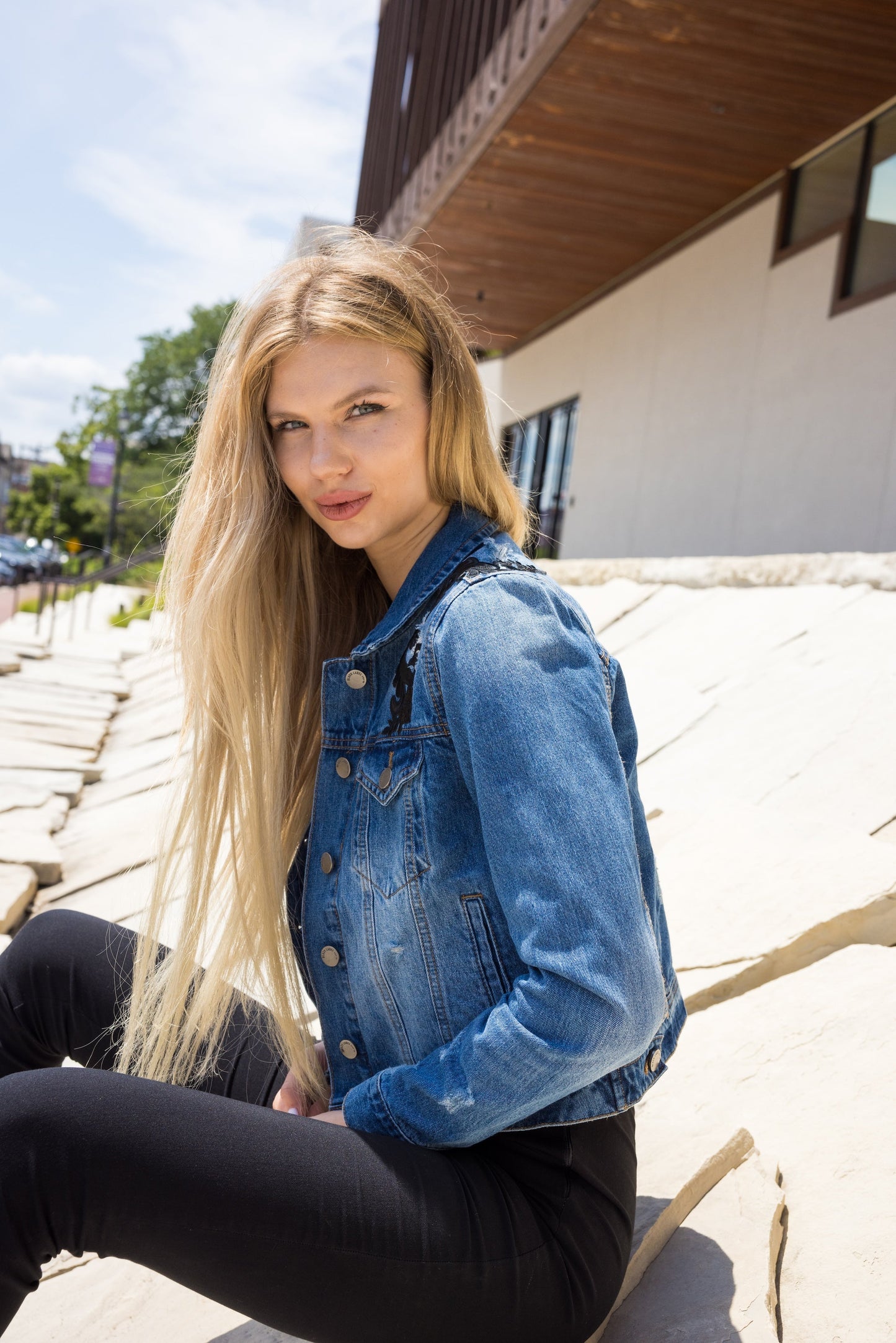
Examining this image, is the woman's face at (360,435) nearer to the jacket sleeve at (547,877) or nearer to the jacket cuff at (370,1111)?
the jacket sleeve at (547,877)

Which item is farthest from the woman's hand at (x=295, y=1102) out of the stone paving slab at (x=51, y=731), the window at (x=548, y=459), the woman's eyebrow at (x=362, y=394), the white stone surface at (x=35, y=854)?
the window at (x=548, y=459)

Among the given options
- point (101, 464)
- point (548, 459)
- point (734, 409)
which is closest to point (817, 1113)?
point (734, 409)

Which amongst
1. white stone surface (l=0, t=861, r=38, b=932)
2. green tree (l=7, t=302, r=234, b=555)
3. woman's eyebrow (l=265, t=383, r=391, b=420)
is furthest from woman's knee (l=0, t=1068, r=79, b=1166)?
green tree (l=7, t=302, r=234, b=555)

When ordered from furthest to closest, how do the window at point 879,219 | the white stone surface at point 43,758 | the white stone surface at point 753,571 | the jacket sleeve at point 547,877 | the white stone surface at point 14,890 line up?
the window at point 879,219 < the white stone surface at point 43,758 < the white stone surface at point 753,571 < the white stone surface at point 14,890 < the jacket sleeve at point 547,877

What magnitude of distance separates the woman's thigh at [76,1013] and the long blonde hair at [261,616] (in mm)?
35

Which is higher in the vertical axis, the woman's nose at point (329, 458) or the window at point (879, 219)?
the window at point (879, 219)

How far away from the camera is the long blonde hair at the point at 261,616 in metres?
1.60

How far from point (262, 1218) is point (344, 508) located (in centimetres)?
99

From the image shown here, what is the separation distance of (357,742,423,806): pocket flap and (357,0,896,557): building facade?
12.6 ft

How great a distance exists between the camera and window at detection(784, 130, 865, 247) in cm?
798

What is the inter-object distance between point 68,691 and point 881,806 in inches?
254

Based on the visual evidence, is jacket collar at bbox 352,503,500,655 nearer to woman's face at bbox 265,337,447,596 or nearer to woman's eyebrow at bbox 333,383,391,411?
woman's face at bbox 265,337,447,596

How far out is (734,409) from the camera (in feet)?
31.1

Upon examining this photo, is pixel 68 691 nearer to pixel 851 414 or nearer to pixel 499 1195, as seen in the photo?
pixel 851 414
